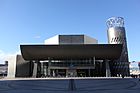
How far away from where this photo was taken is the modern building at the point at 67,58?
84.4 meters

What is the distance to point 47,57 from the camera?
3610 inches

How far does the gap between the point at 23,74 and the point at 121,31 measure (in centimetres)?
5404

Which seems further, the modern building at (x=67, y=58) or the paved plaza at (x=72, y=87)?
the modern building at (x=67, y=58)

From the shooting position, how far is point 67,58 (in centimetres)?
9281

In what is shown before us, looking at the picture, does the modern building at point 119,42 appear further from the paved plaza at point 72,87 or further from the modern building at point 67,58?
the paved plaza at point 72,87

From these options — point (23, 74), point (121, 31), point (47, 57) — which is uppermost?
point (121, 31)

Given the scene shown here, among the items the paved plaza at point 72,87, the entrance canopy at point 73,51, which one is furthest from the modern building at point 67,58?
the paved plaza at point 72,87

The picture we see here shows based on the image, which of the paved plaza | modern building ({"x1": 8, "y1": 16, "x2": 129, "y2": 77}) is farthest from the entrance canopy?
the paved plaza

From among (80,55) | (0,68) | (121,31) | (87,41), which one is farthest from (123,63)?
(0,68)

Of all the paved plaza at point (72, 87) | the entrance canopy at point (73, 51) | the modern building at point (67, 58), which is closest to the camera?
the paved plaza at point (72, 87)

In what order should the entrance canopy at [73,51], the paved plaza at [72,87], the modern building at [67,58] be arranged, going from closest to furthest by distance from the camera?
the paved plaza at [72,87] → the entrance canopy at [73,51] → the modern building at [67,58]

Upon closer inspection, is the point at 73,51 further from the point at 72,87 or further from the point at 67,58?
the point at 72,87

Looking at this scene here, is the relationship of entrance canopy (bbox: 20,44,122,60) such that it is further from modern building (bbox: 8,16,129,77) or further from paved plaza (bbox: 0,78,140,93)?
paved plaza (bbox: 0,78,140,93)

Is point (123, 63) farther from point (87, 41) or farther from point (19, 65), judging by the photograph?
point (19, 65)
